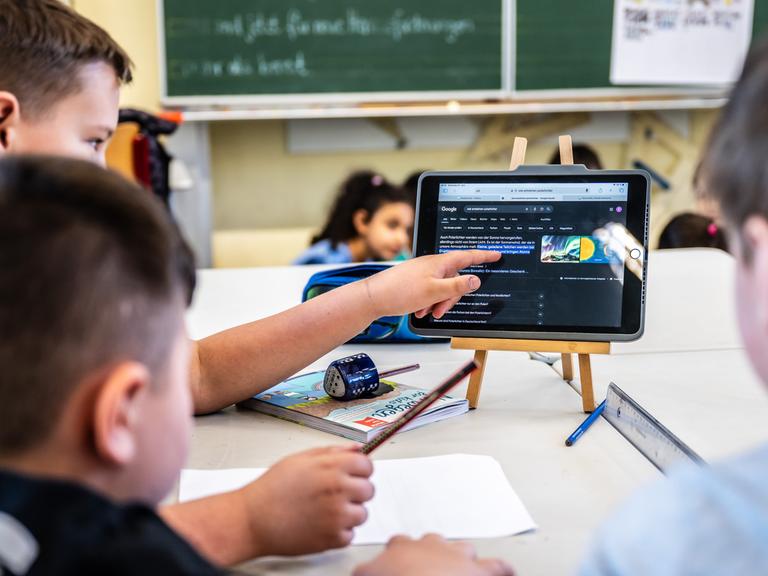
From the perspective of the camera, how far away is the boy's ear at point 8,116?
3.79 feet

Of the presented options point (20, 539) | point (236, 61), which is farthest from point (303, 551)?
point (236, 61)

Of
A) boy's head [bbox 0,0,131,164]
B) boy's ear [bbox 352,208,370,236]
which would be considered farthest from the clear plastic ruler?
boy's ear [bbox 352,208,370,236]

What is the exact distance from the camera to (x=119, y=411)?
55 centimetres

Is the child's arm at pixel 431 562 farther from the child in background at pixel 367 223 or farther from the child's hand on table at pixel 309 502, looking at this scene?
the child in background at pixel 367 223

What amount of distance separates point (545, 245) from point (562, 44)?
269 cm

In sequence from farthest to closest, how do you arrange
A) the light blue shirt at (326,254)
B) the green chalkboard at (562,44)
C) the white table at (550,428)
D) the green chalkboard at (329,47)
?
the green chalkboard at (562,44) → the green chalkboard at (329,47) → the light blue shirt at (326,254) → the white table at (550,428)

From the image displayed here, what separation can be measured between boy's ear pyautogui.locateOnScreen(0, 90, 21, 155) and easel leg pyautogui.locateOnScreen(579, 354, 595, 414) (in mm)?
790

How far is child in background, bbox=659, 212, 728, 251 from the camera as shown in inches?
94.7

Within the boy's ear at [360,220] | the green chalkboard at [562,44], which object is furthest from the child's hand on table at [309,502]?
the green chalkboard at [562,44]

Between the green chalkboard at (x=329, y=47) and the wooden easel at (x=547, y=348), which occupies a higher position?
the green chalkboard at (x=329, y=47)

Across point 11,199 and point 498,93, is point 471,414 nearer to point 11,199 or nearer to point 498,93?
point 11,199

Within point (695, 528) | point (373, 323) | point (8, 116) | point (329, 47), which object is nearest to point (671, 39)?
point (329, 47)

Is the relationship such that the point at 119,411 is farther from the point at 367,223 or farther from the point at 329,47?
the point at 329,47

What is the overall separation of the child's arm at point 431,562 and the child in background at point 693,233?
182 centimetres
